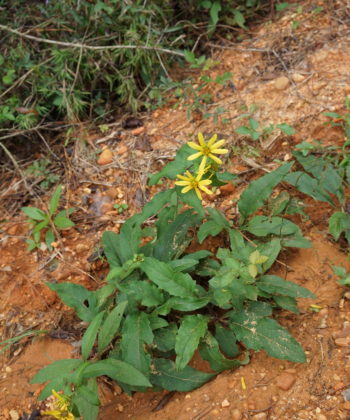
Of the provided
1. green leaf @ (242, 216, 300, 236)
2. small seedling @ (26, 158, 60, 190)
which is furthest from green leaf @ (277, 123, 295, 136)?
small seedling @ (26, 158, 60, 190)

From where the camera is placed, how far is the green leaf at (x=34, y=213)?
2902mm

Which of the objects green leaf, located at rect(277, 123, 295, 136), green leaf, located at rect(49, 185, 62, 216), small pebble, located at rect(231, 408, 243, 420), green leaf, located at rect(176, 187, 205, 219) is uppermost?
green leaf, located at rect(176, 187, 205, 219)

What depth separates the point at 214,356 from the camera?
81.5 inches

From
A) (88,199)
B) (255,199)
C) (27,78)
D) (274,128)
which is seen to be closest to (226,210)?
(255,199)

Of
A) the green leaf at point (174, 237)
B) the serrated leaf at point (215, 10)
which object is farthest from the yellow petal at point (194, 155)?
the serrated leaf at point (215, 10)

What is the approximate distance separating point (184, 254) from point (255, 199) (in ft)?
1.69

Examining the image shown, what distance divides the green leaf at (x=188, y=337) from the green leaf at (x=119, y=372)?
0.18 metres

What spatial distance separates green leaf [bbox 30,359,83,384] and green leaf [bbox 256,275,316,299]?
97cm

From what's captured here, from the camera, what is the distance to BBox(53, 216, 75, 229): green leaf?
9.32ft

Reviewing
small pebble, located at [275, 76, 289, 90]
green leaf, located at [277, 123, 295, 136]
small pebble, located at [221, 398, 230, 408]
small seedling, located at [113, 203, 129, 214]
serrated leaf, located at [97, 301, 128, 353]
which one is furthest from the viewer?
small pebble, located at [275, 76, 289, 90]

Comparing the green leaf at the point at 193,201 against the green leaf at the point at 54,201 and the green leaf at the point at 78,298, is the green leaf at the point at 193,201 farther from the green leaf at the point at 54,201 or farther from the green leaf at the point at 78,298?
the green leaf at the point at 54,201

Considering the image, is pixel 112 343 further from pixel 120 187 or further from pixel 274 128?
pixel 274 128

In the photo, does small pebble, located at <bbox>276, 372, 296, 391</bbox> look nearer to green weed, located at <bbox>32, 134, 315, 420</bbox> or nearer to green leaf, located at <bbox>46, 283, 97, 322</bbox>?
green weed, located at <bbox>32, 134, 315, 420</bbox>

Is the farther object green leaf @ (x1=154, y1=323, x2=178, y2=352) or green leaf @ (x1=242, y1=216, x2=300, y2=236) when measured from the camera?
green leaf @ (x1=242, y1=216, x2=300, y2=236)
